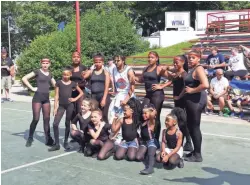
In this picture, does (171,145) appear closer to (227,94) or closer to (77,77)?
(77,77)

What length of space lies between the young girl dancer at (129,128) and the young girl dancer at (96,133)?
27cm

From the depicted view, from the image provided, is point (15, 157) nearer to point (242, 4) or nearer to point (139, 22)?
point (242, 4)

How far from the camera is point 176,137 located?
6.09 meters

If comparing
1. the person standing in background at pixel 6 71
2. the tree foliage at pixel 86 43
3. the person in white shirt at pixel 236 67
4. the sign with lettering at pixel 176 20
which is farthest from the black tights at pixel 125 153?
the sign with lettering at pixel 176 20

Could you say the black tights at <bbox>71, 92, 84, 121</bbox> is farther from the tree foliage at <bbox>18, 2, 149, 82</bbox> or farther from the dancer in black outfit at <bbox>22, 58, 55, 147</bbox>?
the tree foliage at <bbox>18, 2, 149, 82</bbox>

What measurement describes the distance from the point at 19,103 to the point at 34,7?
3067cm

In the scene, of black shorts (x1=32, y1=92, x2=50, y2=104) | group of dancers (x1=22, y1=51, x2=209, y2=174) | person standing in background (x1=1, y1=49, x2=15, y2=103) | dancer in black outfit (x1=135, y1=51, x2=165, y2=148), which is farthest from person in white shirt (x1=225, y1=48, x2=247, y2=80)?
person standing in background (x1=1, y1=49, x2=15, y2=103)

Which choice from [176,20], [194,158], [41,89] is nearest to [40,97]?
[41,89]

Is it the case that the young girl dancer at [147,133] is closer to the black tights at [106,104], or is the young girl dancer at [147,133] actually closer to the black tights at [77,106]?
the black tights at [106,104]

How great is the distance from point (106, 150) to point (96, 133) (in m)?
0.34

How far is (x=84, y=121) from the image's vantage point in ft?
22.2

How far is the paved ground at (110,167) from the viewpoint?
213 inches

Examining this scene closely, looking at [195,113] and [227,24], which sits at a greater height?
[227,24]

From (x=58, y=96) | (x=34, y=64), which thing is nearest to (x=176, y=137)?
(x=58, y=96)
